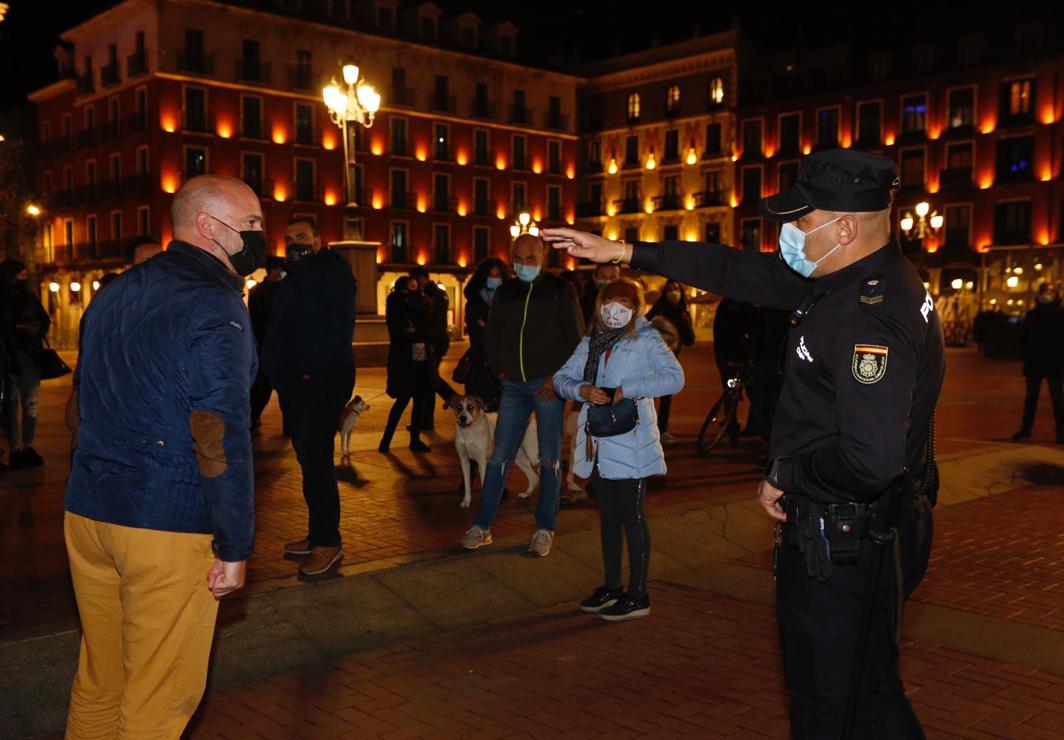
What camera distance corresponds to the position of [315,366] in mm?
6352

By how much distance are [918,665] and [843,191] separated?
10.3 ft

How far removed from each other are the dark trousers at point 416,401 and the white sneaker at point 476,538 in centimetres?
438

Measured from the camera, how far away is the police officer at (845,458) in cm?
298

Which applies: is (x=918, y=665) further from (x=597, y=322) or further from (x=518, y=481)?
(x=518, y=481)

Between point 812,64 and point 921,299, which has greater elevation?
point 812,64

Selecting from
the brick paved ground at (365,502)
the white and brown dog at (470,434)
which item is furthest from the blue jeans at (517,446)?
the white and brown dog at (470,434)

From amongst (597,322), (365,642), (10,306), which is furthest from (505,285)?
(10,306)

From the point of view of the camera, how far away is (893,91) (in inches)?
2180

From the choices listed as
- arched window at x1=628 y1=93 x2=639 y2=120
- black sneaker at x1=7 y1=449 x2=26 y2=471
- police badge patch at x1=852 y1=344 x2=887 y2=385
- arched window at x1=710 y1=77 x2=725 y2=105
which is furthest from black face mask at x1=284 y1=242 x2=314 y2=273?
arched window at x1=628 y1=93 x2=639 y2=120

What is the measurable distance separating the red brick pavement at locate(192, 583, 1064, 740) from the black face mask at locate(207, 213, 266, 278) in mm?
2109

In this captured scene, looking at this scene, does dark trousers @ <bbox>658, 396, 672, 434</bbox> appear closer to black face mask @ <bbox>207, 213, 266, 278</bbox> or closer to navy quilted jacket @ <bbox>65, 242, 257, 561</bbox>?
black face mask @ <bbox>207, 213, 266, 278</bbox>

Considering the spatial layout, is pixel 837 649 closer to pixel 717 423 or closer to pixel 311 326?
pixel 311 326

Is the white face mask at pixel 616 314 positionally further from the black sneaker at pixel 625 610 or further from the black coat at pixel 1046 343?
the black coat at pixel 1046 343

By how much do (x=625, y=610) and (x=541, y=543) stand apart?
935 millimetres
